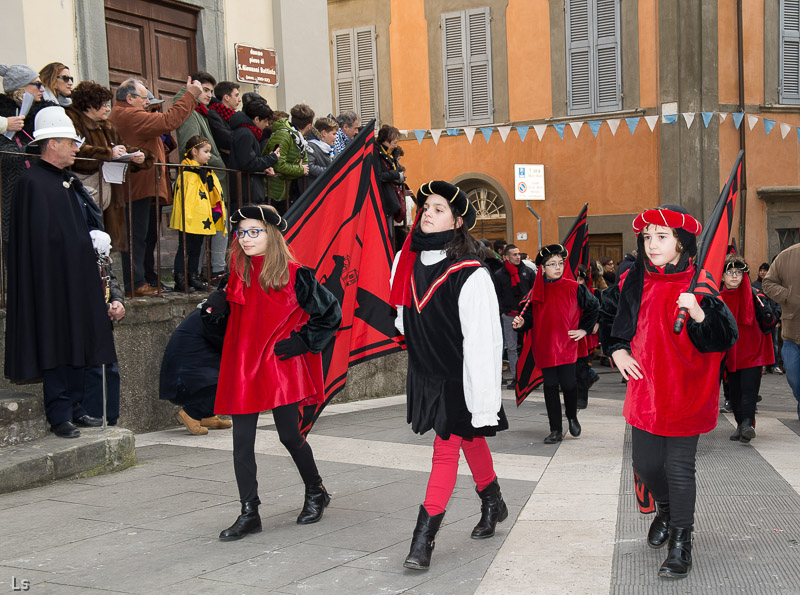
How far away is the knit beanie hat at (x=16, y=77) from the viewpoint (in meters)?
7.19

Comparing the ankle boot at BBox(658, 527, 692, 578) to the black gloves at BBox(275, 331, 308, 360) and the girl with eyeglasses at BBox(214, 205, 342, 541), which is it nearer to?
the girl with eyeglasses at BBox(214, 205, 342, 541)

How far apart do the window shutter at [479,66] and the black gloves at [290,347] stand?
740 inches

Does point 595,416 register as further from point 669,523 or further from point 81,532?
point 81,532

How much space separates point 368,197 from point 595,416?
4872 millimetres

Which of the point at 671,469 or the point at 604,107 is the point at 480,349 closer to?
the point at 671,469

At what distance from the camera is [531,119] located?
2258 centimetres

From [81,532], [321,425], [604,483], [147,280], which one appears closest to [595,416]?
[321,425]

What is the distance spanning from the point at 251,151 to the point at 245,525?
17.1ft

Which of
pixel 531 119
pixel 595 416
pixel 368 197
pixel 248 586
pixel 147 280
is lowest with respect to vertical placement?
pixel 595 416

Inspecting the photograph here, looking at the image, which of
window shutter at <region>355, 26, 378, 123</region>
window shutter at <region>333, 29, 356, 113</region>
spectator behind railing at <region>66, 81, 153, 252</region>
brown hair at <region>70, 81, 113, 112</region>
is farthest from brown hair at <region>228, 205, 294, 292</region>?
window shutter at <region>333, 29, 356, 113</region>

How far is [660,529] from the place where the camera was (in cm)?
463

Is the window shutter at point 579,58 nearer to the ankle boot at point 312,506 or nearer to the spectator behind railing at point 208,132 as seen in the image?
the spectator behind railing at point 208,132

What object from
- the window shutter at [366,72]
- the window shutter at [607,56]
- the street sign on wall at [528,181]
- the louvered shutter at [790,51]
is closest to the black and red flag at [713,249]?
the street sign on wall at [528,181]

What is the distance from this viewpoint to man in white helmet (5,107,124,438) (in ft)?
20.8
